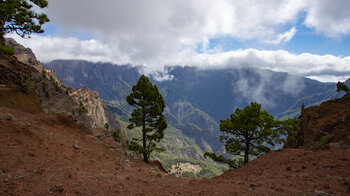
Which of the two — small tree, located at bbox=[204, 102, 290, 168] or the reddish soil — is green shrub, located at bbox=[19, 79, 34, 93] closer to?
the reddish soil

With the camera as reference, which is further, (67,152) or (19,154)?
(67,152)

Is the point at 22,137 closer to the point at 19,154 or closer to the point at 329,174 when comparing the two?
the point at 19,154

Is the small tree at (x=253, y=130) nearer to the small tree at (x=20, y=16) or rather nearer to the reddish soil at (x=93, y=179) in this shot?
the reddish soil at (x=93, y=179)

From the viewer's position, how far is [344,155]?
11391mm

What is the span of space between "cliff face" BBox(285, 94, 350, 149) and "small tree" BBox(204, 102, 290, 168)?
4.19 meters

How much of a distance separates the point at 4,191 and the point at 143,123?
19249mm

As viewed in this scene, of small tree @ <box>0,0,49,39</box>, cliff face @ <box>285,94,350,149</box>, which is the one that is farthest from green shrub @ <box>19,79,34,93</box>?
cliff face @ <box>285,94,350,149</box>

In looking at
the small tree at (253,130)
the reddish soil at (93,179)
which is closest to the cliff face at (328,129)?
the small tree at (253,130)

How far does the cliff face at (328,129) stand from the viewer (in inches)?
773

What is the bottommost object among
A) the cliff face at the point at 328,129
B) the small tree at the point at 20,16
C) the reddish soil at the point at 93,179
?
the reddish soil at the point at 93,179

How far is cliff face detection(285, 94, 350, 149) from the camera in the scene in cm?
1963

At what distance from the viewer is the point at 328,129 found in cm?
2911

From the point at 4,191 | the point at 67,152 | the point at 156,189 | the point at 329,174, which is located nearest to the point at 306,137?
the point at 329,174

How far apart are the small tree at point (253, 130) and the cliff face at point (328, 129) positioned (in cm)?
419
